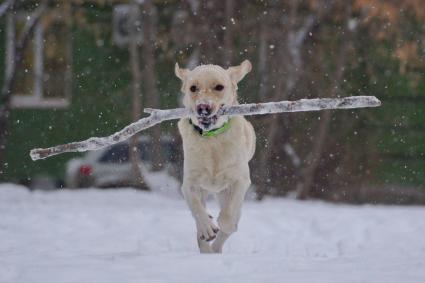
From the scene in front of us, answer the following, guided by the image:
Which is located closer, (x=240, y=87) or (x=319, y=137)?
(x=240, y=87)

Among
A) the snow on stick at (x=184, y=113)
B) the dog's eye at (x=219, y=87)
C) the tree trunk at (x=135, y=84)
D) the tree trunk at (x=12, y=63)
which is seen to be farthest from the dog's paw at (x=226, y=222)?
the tree trunk at (x=12, y=63)

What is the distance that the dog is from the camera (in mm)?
5355

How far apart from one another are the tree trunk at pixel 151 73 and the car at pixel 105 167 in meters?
0.55

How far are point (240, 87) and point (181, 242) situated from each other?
4.29m

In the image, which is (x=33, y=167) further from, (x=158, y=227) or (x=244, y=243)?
(x=244, y=243)

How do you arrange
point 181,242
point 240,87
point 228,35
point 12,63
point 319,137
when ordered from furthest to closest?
point 12,63, point 319,137, point 240,87, point 228,35, point 181,242

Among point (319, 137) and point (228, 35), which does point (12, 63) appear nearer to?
point (228, 35)

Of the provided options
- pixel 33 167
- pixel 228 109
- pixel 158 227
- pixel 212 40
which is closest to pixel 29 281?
pixel 228 109

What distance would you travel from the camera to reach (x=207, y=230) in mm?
5344

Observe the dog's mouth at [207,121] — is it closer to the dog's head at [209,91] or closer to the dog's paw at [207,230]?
the dog's head at [209,91]

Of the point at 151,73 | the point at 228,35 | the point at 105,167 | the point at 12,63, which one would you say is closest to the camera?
the point at 228,35

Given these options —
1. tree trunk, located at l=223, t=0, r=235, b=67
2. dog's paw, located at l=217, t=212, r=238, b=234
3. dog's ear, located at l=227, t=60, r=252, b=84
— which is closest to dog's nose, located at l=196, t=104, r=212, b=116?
dog's ear, located at l=227, t=60, r=252, b=84

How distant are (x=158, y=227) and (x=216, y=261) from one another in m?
3.73

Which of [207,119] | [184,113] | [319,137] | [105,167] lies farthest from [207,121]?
[105,167]
